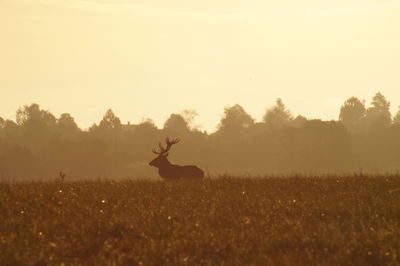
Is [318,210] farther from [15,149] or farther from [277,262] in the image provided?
[15,149]

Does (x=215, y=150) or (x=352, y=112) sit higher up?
(x=352, y=112)

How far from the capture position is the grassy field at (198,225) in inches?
400

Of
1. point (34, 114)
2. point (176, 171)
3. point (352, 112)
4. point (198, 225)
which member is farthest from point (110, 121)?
point (198, 225)

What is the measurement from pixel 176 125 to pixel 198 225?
124137 mm

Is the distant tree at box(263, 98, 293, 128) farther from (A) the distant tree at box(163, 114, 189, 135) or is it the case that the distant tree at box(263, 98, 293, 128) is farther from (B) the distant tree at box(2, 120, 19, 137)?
(B) the distant tree at box(2, 120, 19, 137)

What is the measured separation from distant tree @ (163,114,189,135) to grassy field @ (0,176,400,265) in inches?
4314

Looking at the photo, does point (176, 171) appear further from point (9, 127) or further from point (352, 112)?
point (352, 112)

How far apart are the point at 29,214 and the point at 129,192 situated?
3.30 metres

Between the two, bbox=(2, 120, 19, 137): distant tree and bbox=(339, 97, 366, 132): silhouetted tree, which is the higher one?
bbox=(339, 97, 366, 132): silhouetted tree

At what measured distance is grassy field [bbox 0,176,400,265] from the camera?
33.3 feet

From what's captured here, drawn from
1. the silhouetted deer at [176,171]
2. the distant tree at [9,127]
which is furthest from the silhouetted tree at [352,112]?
the silhouetted deer at [176,171]

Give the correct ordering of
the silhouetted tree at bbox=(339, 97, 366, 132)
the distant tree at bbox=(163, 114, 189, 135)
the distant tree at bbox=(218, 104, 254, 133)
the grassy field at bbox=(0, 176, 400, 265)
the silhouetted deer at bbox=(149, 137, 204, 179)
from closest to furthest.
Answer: the grassy field at bbox=(0, 176, 400, 265) < the silhouetted deer at bbox=(149, 137, 204, 179) < the distant tree at bbox=(163, 114, 189, 135) < the distant tree at bbox=(218, 104, 254, 133) < the silhouetted tree at bbox=(339, 97, 366, 132)

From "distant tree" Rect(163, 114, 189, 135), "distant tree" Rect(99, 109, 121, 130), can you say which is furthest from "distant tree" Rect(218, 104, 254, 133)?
"distant tree" Rect(99, 109, 121, 130)

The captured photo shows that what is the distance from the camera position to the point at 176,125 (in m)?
136
